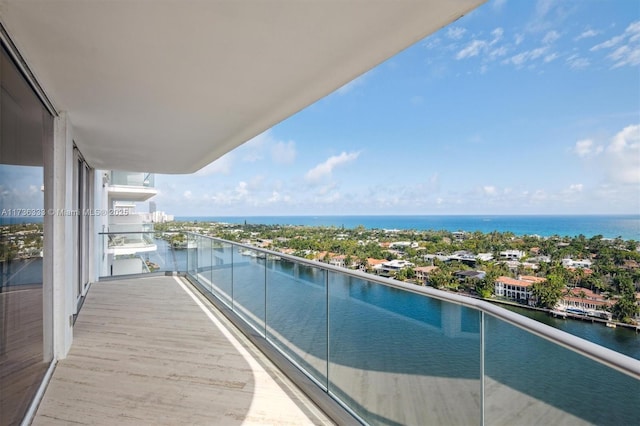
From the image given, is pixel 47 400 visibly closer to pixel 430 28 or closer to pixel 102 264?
pixel 430 28

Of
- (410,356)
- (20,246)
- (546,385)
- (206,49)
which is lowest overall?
(410,356)

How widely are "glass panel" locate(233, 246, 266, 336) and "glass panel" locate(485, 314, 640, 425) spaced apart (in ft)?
9.90

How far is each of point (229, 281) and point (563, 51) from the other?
26356 mm

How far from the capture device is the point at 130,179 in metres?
12.6

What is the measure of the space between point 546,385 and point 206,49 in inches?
→ 94.6

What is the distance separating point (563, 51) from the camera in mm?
22094

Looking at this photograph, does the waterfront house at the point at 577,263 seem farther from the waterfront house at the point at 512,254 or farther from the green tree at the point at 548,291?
the green tree at the point at 548,291

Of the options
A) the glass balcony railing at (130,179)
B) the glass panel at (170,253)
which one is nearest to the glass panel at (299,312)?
the glass panel at (170,253)

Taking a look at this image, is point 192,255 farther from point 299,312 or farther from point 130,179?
point 130,179

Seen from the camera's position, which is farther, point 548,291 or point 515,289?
point 515,289

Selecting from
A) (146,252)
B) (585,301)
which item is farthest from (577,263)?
(146,252)

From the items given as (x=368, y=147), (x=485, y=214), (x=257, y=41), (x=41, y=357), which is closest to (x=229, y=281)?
(x=41, y=357)

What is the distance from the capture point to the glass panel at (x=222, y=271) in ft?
17.5

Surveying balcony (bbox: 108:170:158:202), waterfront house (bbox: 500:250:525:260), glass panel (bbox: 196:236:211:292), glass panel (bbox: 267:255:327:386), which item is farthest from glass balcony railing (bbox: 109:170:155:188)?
waterfront house (bbox: 500:250:525:260)
